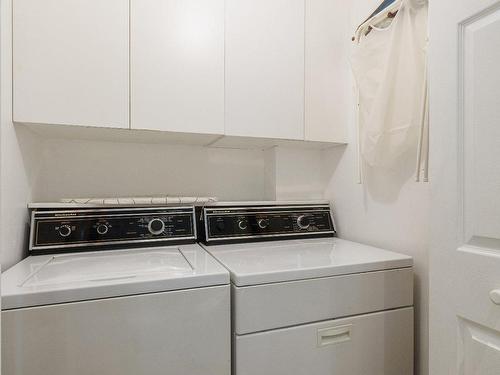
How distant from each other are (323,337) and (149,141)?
4.09ft

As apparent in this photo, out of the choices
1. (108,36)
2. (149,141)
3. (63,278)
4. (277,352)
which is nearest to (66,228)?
(63,278)

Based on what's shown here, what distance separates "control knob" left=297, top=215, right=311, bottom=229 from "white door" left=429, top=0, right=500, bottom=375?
79cm

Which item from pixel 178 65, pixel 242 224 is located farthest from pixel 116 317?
pixel 178 65

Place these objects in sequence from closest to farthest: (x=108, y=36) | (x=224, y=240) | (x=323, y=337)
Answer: (x=323, y=337)
(x=108, y=36)
(x=224, y=240)

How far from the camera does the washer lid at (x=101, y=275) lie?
31.9 inches

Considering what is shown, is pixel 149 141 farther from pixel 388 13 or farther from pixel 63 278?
pixel 388 13

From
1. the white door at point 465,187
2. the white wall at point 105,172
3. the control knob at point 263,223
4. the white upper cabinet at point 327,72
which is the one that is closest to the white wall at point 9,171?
the white wall at point 105,172

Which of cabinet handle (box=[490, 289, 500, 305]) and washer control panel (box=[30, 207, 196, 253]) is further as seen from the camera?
washer control panel (box=[30, 207, 196, 253])

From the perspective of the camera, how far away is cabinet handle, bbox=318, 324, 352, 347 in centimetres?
106

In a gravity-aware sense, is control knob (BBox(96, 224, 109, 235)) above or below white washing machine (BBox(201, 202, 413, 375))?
above

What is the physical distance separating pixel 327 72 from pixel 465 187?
3.42 feet

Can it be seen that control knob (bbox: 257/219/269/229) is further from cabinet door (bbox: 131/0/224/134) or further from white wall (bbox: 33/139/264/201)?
cabinet door (bbox: 131/0/224/134)

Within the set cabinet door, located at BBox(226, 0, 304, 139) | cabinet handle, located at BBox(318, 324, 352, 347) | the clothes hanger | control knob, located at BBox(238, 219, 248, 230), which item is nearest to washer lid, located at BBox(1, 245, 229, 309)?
control knob, located at BBox(238, 219, 248, 230)

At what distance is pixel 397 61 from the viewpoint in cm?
130
